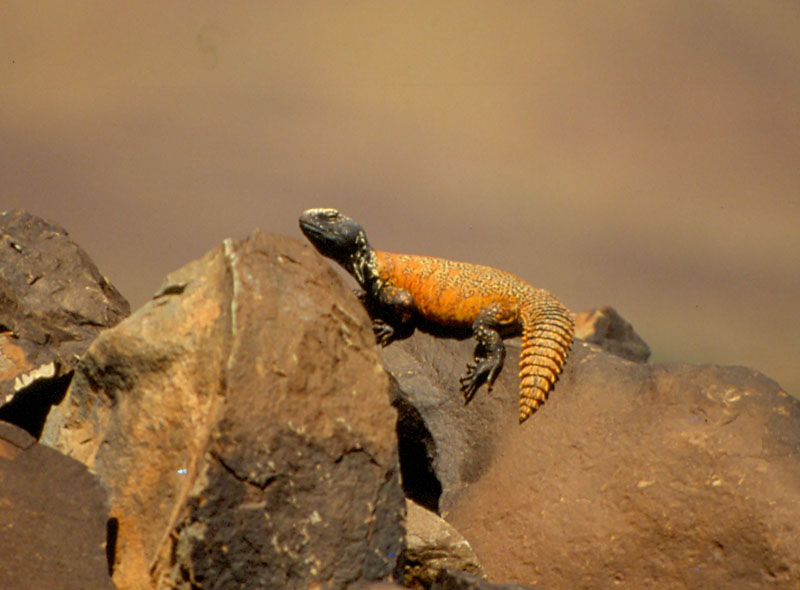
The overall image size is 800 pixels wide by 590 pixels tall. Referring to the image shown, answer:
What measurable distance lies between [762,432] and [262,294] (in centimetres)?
260

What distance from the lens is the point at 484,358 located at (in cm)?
454

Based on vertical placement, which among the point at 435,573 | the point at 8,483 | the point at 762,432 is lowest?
the point at 435,573

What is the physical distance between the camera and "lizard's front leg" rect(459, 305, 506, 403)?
446 centimetres

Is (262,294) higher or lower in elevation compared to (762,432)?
higher

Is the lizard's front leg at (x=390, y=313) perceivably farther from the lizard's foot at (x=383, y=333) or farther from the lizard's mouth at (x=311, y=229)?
the lizard's mouth at (x=311, y=229)

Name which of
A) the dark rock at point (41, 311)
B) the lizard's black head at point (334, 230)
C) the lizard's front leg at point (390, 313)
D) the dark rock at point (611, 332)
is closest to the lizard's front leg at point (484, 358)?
the lizard's front leg at point (390, 313)

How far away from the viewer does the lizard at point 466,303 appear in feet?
14.3

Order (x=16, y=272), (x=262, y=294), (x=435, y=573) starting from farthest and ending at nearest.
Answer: (x=16, y=272)
(x=435, y=573)
(x=262, y=294)

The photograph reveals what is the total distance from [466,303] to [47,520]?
267 centimetres

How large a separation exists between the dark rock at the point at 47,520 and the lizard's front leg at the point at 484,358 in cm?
219

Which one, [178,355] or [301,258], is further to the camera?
[301,258]

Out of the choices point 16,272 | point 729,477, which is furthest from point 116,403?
point 729,477

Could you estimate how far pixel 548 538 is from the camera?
379 cm

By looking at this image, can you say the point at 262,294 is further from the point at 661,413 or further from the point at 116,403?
the point at 661,413
